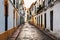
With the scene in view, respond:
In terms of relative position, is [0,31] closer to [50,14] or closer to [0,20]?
[0,20]

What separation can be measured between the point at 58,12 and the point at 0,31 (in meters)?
8.06

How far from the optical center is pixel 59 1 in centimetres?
1543

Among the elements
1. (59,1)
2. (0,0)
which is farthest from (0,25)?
(59,1)

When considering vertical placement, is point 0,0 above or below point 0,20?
above

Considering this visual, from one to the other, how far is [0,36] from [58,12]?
819 cm

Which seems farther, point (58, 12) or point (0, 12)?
point (58, 12)

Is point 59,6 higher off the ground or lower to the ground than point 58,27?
higher

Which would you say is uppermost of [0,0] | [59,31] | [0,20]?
[0,0]

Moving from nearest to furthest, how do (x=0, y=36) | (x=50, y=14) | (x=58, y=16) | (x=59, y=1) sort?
1. (x=0, y=36)
2. (x=59, y=1)
3. (x=58, y=16)
4. (x=50, y=14)

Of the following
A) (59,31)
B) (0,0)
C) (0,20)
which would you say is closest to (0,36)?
(0,20)

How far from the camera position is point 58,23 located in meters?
16.5

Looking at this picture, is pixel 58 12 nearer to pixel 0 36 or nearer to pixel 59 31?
pixel 59 31

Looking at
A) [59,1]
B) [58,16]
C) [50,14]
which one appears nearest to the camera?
[59,1]

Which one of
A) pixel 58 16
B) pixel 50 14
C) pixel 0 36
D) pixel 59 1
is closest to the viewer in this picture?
pixel 0 36
